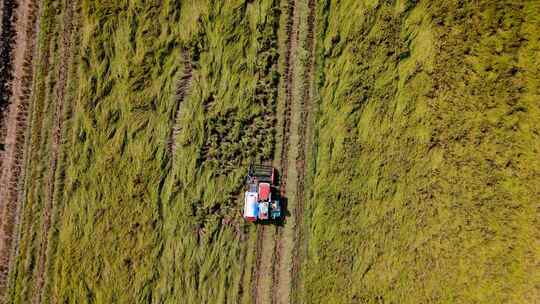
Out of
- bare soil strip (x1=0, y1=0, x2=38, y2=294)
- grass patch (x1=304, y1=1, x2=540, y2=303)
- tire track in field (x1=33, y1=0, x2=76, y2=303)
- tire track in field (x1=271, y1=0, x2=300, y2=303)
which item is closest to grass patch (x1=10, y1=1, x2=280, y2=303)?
tire track in field (x1=33, y1=0, x2=76, y2=303)

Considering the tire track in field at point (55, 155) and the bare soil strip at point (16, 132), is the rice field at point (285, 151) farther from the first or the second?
the bare soil strip at point (16, 132)

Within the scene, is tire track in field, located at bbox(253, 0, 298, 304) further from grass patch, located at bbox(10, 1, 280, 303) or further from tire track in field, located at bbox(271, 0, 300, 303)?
grass patch, located at bbox(10, 1, 280, 303)

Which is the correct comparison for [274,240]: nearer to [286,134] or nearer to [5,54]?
[286,134]

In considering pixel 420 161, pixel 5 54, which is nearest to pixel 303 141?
pixel 420 161

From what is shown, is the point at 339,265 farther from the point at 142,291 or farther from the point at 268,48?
the point at 268,48

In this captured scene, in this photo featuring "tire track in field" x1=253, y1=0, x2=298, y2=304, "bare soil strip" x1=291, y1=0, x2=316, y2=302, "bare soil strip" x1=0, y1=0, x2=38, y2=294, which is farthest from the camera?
"tire track in field" x1=253, y1=0, x2=298, y2=304

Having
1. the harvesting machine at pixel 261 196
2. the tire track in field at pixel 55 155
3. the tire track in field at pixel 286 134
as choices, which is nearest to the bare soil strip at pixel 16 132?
the tire track in field at pixel 55 155
